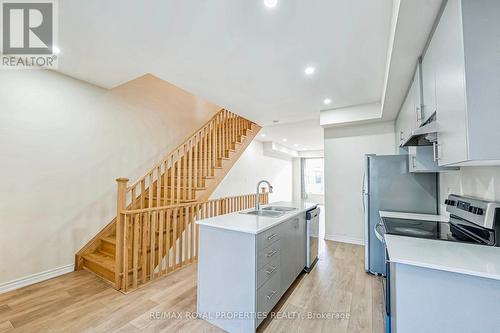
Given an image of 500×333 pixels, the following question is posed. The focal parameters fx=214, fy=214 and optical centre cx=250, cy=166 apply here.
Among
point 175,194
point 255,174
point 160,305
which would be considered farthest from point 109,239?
point 255,174

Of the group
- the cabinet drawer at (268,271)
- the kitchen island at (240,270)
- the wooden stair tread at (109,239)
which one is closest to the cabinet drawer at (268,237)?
the kitchen island at (240,270)

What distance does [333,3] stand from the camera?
1.66m

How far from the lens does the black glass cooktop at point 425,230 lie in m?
1.58

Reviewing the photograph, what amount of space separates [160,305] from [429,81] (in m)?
3.13

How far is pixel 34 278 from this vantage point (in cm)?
257

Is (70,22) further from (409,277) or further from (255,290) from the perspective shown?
(409,277)

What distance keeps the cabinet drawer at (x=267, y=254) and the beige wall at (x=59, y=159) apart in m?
2.81

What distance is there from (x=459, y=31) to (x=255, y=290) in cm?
203

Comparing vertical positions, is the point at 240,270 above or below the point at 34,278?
above

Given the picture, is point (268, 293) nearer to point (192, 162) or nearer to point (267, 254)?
point (267, 254)

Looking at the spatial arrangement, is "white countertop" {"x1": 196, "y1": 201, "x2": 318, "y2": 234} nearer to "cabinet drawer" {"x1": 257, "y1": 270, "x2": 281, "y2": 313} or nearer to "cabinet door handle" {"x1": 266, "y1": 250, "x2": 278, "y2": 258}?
"cabinet door handle" {"x1": 266, "y1": 250, "x2": 278, "y2": 258}

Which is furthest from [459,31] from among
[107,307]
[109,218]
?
[109,218]

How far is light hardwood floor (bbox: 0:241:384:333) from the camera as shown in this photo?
1.85 metres

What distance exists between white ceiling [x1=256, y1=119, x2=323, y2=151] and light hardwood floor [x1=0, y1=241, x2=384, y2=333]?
3614 mm
